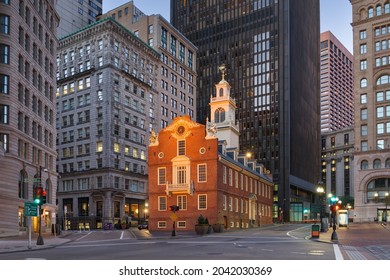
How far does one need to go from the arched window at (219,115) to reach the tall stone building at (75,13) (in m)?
Result: 61.3

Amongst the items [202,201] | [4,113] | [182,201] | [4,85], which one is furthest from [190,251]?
[182,201]

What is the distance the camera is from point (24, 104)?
186 ft

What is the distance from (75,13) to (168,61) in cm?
3360

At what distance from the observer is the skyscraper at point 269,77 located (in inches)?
6599

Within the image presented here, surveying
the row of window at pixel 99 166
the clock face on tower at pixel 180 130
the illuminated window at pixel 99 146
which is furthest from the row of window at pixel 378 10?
the illuminated window at pixel 99 146

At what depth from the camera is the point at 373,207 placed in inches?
4254

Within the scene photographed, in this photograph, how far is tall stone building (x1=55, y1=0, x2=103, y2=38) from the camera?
131 m

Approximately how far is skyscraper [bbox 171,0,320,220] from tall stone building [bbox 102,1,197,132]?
140ft

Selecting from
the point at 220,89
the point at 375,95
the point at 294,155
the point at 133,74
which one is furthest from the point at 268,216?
the point at 294,155

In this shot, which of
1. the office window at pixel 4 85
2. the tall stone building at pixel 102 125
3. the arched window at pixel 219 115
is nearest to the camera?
the office window at pixel 4 85

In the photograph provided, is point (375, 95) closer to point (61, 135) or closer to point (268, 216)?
point (268, 216)

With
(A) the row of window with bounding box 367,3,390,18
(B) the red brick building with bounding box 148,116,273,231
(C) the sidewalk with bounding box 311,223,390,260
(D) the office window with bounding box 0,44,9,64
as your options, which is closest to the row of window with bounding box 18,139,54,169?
(D) the office window with bounding box 0,44,9,64

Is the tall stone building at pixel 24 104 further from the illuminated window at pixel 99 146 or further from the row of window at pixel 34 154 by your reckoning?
the illuminated window at pixel 99 146
